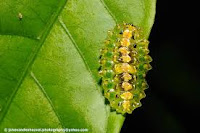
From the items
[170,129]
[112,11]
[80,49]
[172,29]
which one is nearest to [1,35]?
[80,49]

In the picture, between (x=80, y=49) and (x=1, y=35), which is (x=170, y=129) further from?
(x=1, y=35)

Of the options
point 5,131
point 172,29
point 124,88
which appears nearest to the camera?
point 5,131

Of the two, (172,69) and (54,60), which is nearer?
(54,60)

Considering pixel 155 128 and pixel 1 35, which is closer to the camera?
pixel 1 35

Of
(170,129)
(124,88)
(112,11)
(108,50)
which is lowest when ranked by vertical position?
(170,129)
